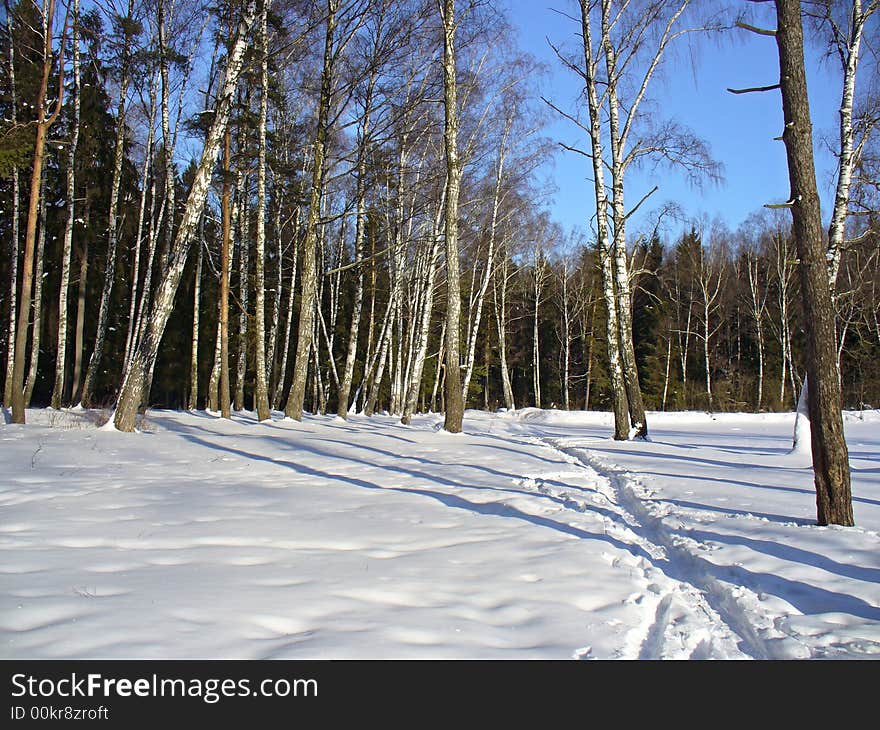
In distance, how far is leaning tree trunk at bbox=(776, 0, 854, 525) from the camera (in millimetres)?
4840

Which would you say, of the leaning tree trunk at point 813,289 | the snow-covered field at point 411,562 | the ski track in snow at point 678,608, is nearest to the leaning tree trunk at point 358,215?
the snow-covered field at point 411,562

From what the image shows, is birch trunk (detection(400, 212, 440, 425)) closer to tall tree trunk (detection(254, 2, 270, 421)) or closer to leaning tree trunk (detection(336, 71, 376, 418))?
leaning tree trunk (detection(336, 71, 376, 418))

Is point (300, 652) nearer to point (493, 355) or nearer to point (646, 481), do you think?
point (646, 481)

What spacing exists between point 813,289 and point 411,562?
4.16m

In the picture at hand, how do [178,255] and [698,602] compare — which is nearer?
[698,602]

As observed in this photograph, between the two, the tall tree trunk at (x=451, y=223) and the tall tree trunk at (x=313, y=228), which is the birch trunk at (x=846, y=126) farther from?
the tall tree trunk at (x=313, y=228)

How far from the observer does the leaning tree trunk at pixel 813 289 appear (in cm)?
484

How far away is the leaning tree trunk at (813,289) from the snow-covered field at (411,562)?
0.43 meters

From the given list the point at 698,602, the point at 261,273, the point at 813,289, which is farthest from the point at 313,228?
the point at 698,602

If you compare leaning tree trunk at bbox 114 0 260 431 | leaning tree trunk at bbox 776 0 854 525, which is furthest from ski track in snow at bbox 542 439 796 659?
leaning tree trunk at bbox 114 0 260 431

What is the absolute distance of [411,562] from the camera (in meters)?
3.74

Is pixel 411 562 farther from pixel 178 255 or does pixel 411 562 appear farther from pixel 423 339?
pixel 423 339
